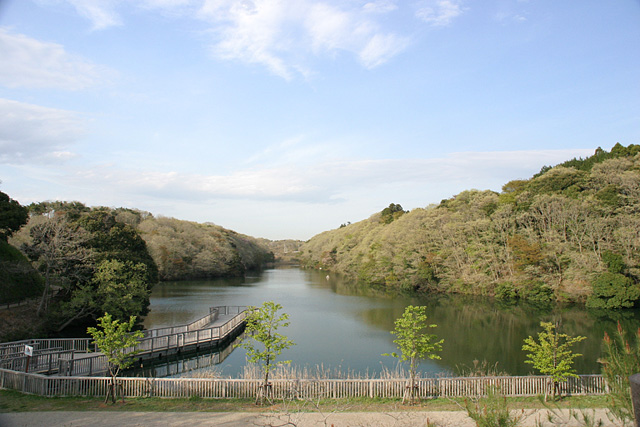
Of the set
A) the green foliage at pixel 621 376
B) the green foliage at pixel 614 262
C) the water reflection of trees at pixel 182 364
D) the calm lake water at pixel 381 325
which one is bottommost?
the water reflection of trees at pixel 182 364

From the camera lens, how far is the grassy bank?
1059 centimetres

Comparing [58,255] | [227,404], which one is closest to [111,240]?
[58,255]

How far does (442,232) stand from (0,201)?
41.3m

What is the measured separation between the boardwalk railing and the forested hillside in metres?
27.6

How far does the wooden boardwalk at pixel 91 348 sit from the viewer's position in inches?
591

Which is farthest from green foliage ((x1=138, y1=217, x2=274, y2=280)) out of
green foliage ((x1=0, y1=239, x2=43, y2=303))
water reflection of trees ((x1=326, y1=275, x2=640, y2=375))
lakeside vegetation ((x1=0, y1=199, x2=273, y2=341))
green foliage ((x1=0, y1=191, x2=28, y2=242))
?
water reflection of trees ((x1=326, y1=275, x2=640, y2=375))

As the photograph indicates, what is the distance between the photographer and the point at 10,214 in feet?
77.2

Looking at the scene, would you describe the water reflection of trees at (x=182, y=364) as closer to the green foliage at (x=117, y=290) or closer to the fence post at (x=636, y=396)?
the green foliage at (x=117, y=290)

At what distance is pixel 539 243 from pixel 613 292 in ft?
28.4

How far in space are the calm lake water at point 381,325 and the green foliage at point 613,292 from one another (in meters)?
1.68

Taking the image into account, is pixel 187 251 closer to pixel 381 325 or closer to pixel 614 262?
pixel 381 325

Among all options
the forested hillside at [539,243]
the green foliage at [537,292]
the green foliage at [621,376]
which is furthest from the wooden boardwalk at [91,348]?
the forested hillside at [539,243]

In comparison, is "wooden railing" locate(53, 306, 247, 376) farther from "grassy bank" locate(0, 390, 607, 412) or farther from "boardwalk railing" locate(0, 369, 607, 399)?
"grassy bank" locate(0, 390, 607, 412)

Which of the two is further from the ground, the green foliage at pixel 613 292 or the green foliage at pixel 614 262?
the green foliage at pixel 614 262
